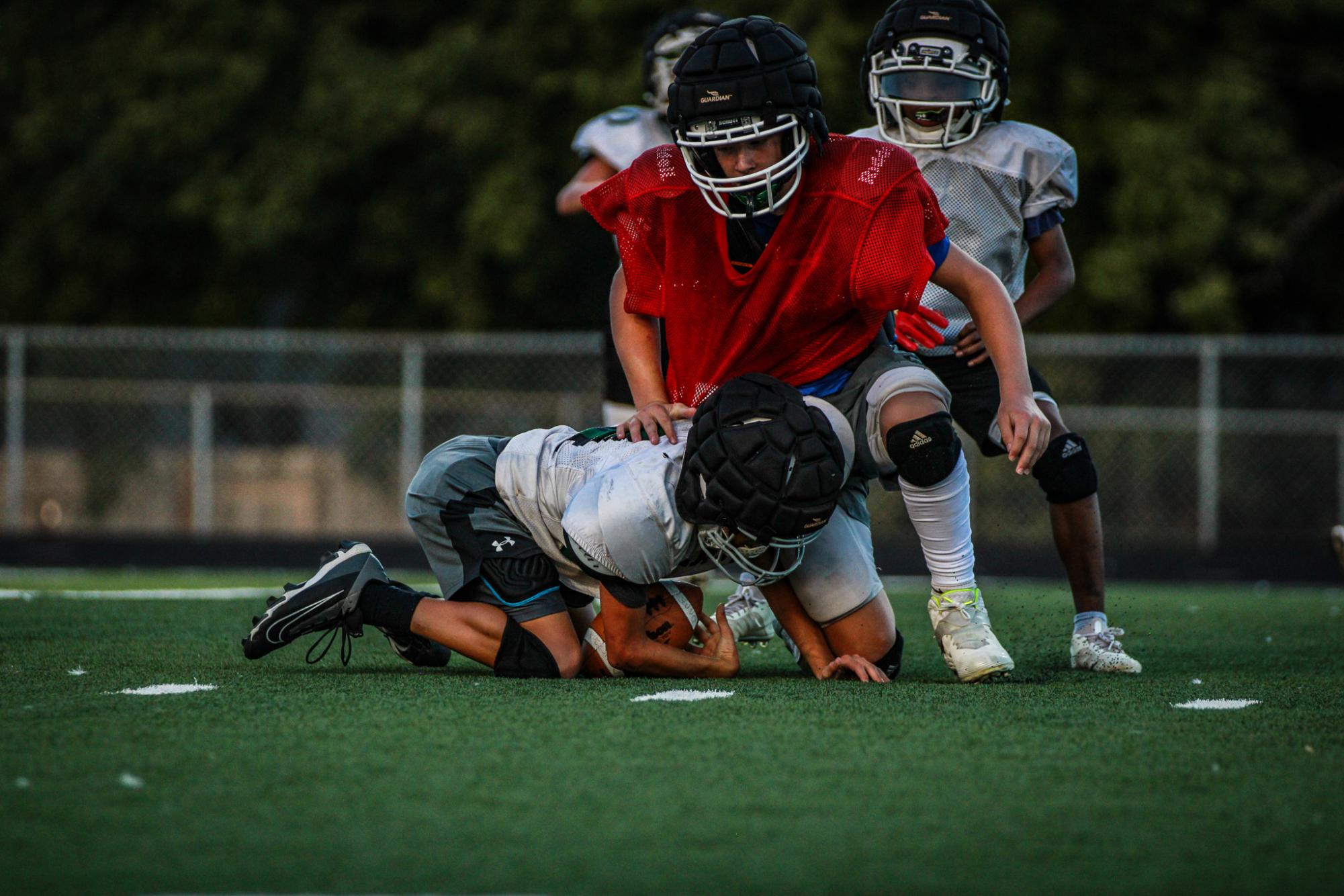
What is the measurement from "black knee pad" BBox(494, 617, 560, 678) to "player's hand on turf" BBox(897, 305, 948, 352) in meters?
1.31

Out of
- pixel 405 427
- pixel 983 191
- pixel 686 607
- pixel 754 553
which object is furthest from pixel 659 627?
pixel 405 427

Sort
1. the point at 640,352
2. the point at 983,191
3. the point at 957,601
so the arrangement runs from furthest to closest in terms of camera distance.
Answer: the point at 983,191 → the point at 640,352 → the point at 957,601

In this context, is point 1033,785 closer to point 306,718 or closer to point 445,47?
point 306,718

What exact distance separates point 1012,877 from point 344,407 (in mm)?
11144

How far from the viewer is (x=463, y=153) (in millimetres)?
13672

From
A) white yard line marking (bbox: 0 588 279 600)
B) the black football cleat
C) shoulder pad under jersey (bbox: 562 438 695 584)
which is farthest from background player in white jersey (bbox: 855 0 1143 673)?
white yard line marking (bbox: 0 588 279 600)

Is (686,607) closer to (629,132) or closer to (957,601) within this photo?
(957,601)

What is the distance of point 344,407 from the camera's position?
12.7 meters

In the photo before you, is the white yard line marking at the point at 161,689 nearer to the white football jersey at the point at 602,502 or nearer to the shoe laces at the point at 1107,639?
the white football jersey at the point at 602,502

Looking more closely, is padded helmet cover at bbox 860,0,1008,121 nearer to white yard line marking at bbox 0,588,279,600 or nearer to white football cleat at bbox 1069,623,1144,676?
white football cleat at bbox 1069,623,1144,676

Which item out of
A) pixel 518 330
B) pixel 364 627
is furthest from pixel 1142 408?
pixel 364 627

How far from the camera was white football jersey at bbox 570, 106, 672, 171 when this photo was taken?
598cm

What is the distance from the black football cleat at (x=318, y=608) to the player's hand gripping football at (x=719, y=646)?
0.83 metres

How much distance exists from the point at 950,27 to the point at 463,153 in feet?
31.9
